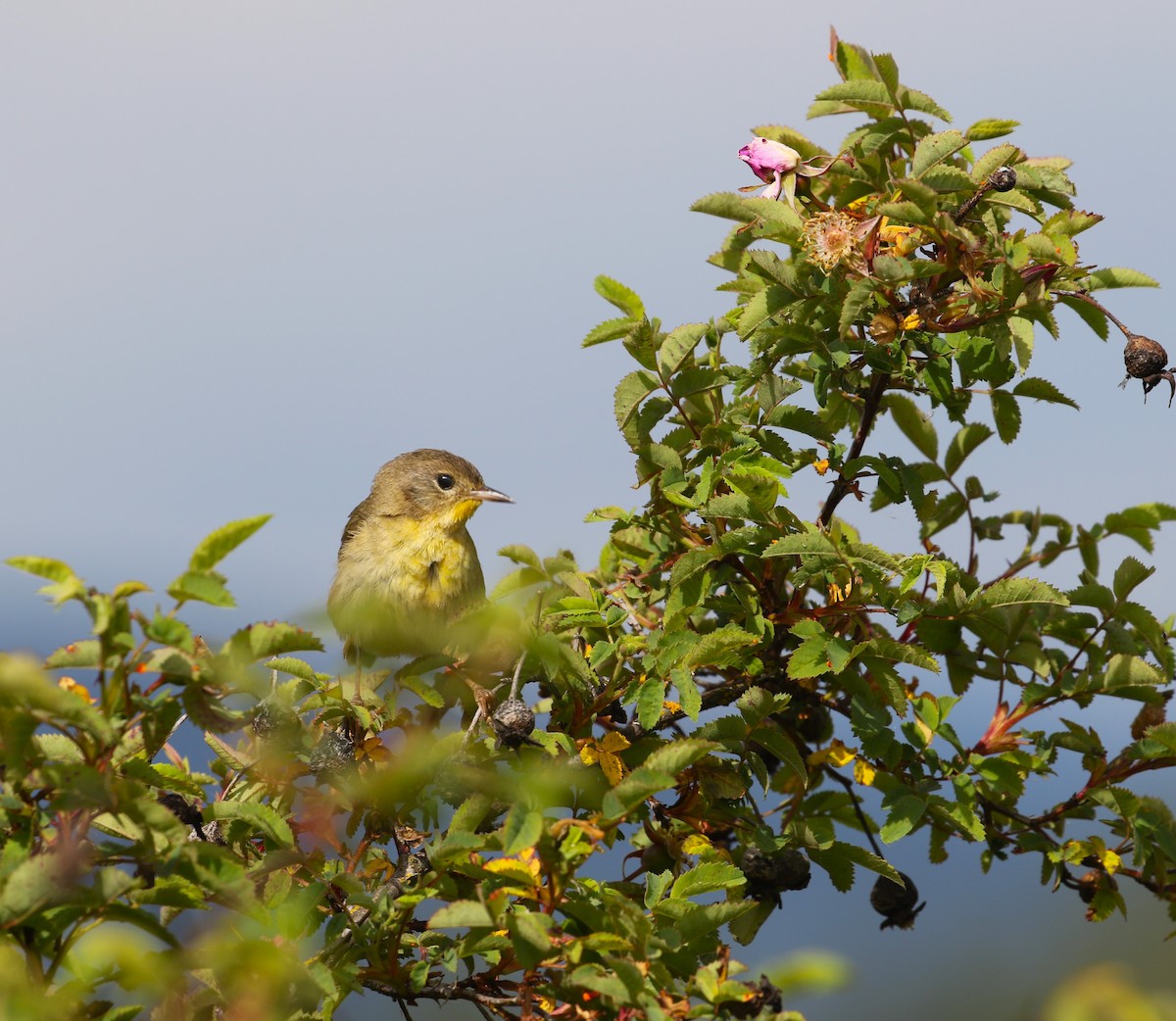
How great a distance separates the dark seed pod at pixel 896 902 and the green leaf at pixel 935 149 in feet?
10.1

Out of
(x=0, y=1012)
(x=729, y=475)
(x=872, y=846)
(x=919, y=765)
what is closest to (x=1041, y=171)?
(x=729, y=475)

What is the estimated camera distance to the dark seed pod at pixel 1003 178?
4719mm

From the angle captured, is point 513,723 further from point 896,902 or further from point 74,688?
point 896,902

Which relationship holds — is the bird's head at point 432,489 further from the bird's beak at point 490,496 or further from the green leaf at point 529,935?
the green leaf at point 529,935

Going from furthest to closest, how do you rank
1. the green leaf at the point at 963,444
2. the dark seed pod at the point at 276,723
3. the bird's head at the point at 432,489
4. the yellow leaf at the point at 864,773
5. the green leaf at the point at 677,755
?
the bird's head at the point at 432,489 → the green leaf at the point at 963,444 → the yellow leaf at the point at 864,773 → the dark seed pod at the point at 276,723 → the green leaf at the point at 677,755

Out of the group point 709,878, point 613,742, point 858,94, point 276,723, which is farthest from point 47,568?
point 858,94

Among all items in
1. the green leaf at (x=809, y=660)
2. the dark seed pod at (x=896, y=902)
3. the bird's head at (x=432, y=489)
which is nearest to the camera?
the green leaf at (x=809, y=660)

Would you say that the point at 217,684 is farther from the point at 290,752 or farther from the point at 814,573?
the point at 814,573

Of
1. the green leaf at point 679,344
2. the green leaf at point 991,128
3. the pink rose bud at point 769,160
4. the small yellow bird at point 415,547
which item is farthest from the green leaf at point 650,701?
the green leaf at point 991,128

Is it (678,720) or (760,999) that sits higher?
(678,720)

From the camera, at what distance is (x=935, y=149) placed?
4.64 meters

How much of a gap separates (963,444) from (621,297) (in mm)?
2076

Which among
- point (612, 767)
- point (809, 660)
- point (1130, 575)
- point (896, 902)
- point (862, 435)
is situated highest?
point (862, 435)

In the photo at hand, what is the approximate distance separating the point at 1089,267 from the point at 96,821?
4.12 m
